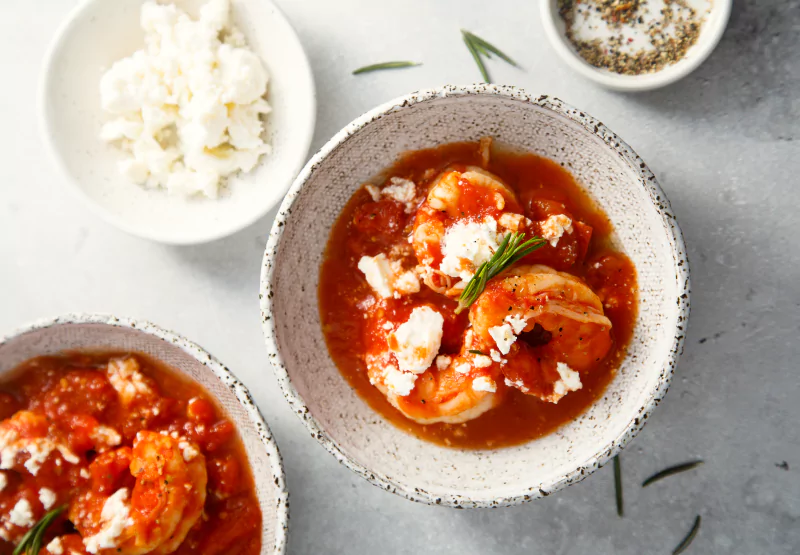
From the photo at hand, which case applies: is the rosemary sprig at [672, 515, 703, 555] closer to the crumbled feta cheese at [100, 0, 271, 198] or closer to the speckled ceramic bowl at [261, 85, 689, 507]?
the speckled ceramic bowl at [261, 85, 689, 507]

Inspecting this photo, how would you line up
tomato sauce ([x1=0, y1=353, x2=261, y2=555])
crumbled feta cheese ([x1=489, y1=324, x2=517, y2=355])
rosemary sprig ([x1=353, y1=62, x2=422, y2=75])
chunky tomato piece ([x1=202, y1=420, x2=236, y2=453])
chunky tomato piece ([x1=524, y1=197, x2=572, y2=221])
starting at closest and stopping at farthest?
crumbled feta cheese ([x1=489, y1=324, x2=517, y2=355]) → chunky tomato piece ([x1=524, y1=197, x2=572, y2=221]) → tomato sauce ([x1=0, y1=353, x2=261, y2=555]) → chunky tomato piece ([x1=202, y1=420, x2=236, y2=453]) → rosemary sprig ([x1=353, y1=62, x2=422, y2=75])

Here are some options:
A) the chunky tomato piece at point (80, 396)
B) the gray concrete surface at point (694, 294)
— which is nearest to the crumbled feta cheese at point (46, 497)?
the chunky tomato piece at point (80, 396)

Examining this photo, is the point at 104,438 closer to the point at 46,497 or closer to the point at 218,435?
the point at 46,497

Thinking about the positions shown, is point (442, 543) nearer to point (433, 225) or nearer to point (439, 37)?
point (433, 225)

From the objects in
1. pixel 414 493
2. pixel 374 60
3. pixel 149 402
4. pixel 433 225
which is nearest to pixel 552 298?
pixel 433 225

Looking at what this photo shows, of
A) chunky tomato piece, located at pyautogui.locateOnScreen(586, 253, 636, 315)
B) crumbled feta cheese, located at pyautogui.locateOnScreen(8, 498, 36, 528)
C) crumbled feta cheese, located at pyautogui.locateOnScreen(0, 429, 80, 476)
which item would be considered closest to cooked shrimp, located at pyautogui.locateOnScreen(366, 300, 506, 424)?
chunky tomato piece, located at pyautogui.locateOnScreen(586, 253, 636, 315)

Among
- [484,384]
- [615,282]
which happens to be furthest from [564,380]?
[615,282]

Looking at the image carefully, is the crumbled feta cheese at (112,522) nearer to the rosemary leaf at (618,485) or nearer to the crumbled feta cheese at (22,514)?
the crumbled feta cheese at (22,514)
